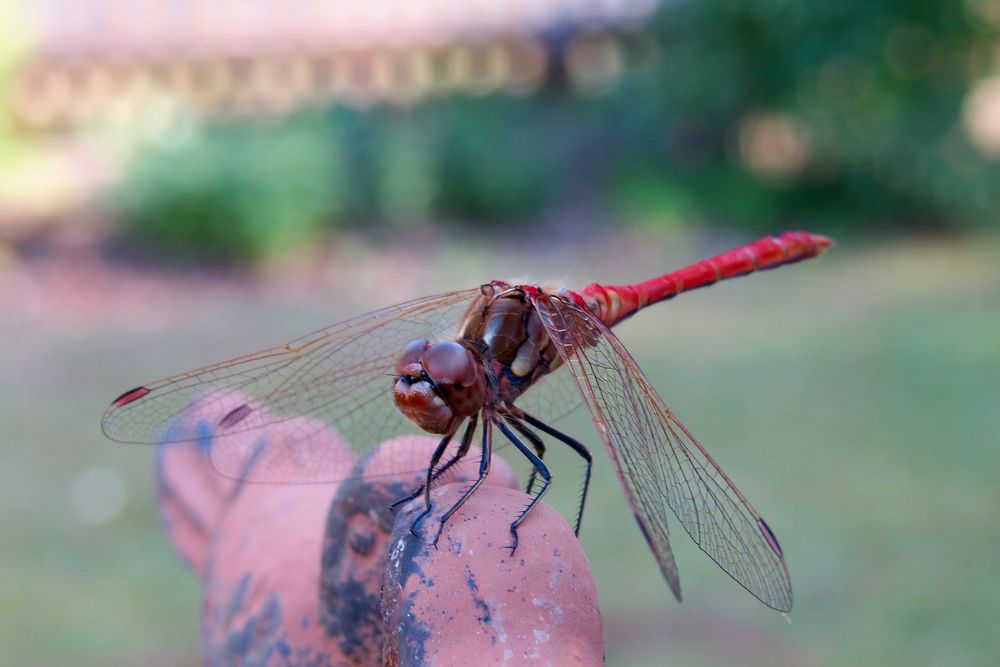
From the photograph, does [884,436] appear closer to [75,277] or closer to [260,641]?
[260,641]

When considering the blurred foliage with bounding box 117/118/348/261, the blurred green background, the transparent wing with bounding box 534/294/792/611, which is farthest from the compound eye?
the blurred foliage with bounding box 117/118/348/261

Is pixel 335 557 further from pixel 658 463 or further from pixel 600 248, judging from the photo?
pixel 600 248

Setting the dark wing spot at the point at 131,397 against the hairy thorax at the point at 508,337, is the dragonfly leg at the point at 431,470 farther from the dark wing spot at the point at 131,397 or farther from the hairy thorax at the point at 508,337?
the dark wing spot at the point at 131,397

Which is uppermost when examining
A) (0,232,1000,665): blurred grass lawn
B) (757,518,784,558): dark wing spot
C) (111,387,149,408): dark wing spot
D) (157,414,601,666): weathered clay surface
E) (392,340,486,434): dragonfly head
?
(392,340,486,434): dragonfly head

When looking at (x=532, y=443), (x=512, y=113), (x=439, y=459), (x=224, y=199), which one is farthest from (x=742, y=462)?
(x=512, y=113)

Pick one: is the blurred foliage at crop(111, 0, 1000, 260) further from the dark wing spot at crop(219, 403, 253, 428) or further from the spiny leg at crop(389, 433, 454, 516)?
the spiny leg at crop(389, 433, 454, 516)

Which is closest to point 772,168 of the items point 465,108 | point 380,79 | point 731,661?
point 465,108
